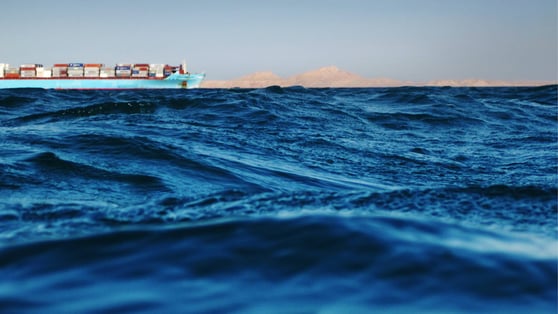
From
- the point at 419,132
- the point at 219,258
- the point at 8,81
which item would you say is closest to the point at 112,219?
the point at 219,258

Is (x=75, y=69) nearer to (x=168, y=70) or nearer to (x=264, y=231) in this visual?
(x=168, y=70)

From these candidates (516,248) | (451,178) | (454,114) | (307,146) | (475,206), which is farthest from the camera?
(454,114)

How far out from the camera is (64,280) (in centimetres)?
231

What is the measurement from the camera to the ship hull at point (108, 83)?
260 feet

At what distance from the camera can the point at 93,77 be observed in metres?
82.2

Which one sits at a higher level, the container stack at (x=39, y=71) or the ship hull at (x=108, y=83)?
the container stack at (x=39, y=71)

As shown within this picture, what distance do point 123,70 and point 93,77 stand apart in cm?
563

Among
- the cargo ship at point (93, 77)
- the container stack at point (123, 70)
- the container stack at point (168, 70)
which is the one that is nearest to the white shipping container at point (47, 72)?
the cargo ship at point (93, 77)

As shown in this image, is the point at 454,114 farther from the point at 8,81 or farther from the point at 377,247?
the point at 8,81

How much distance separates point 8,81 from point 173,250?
8737 centimetres

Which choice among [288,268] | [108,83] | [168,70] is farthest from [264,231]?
[168,70]

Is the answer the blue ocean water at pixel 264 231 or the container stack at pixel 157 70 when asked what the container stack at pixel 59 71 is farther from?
the blue ocean water at pixel 264 231

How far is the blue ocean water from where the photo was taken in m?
2.09

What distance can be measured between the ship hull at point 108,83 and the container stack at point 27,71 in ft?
7.47
